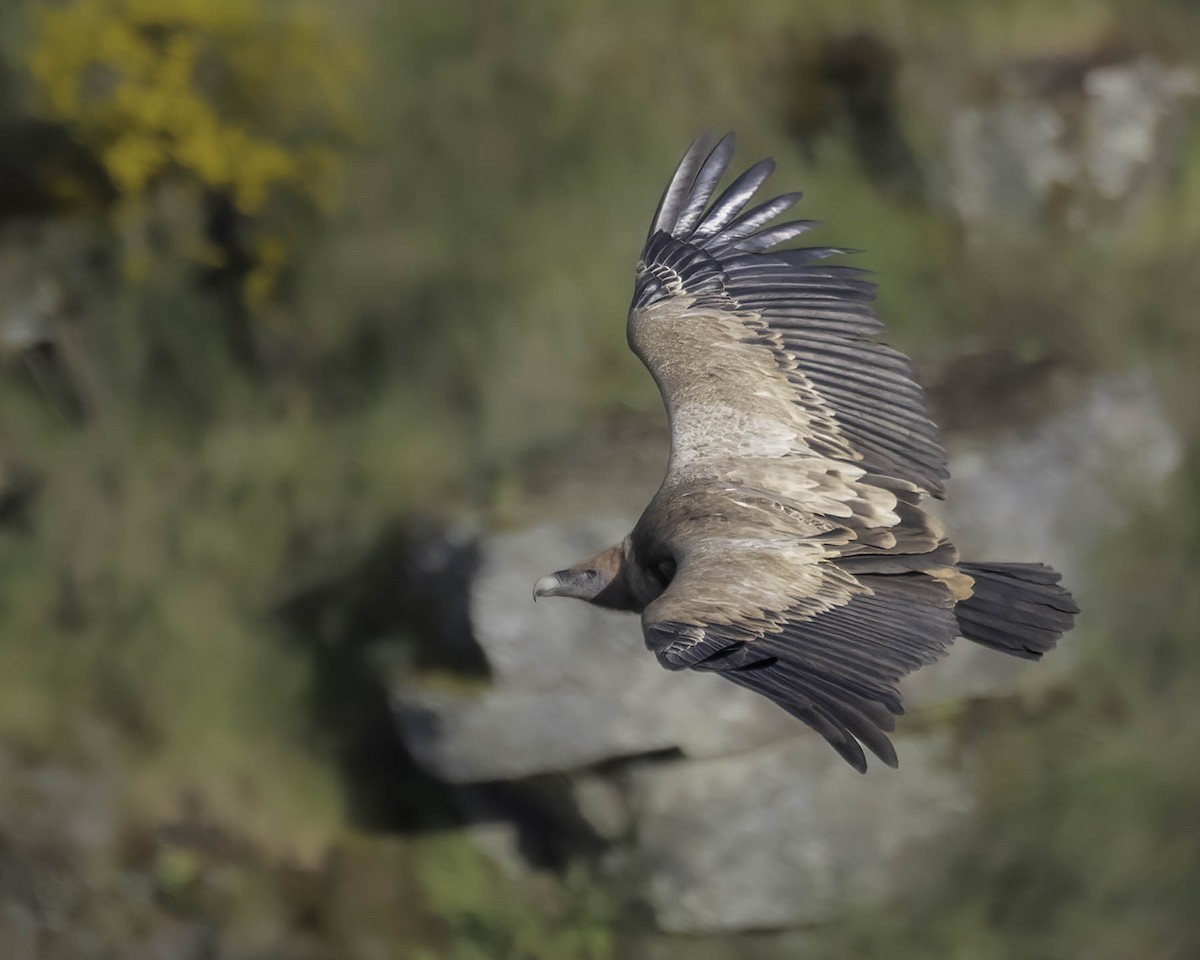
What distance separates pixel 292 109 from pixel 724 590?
4554mm

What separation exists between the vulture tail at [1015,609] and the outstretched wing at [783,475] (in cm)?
19

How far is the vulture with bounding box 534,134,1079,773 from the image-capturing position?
13.4 feet

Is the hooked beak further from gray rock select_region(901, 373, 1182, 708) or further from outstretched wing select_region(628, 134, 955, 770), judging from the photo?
gray rock select_region(901, 373, 1182, 708)

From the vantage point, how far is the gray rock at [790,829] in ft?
23.9

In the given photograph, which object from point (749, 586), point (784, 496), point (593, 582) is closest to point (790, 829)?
point (593, 582)

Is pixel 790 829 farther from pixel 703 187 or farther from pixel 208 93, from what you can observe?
pixel 208 93

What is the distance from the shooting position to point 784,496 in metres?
4.96

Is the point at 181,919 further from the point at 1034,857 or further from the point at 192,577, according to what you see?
the point at 1034,857

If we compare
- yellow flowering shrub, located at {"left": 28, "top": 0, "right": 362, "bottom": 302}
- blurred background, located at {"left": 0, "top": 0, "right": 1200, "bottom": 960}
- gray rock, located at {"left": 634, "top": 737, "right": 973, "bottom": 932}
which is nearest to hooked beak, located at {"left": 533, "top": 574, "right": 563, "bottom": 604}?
blurred background, located at {"left": 0, "top": 0, "right": 1200, "bottom": 960}

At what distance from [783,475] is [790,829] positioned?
2.77 meters

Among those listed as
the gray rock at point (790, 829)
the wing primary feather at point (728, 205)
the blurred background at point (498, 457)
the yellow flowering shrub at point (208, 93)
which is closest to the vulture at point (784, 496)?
the wing primary feather at point (728, 205)

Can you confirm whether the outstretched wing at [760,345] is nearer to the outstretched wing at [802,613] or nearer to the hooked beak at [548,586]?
the outstretched wing at [802,613]

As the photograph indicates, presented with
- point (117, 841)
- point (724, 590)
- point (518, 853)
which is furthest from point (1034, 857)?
point (117, 841)

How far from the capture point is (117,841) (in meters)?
8.01
